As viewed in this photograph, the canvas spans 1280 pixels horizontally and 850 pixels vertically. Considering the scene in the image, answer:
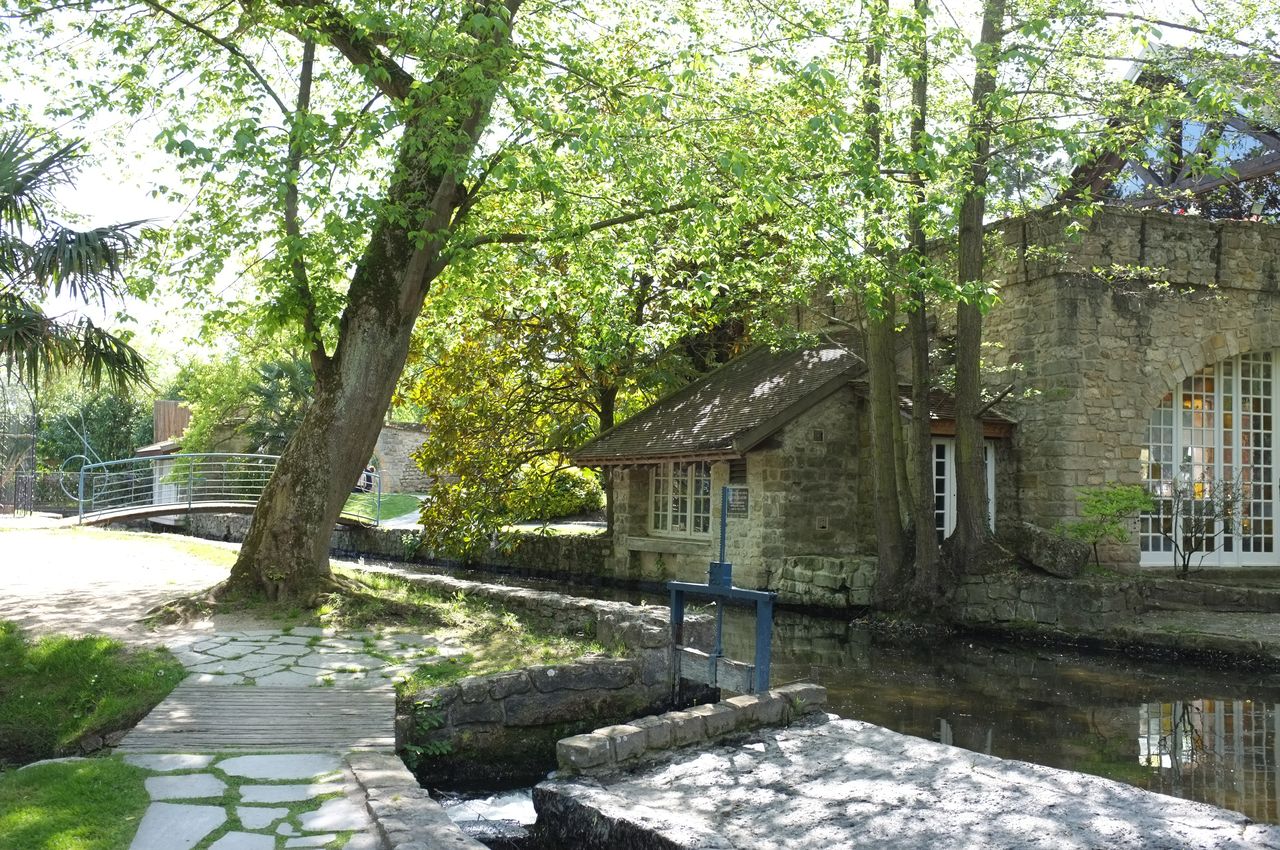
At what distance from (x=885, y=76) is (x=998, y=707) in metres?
7.92

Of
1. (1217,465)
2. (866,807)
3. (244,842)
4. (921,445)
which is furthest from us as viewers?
(1217,465)

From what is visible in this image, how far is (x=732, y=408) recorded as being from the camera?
18.2m

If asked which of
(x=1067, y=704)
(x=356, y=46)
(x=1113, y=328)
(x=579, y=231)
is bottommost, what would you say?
(x=1067, y=704)

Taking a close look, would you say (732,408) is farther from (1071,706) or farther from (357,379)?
(1071,706)

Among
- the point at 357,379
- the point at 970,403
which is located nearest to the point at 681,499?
the point at 970,403

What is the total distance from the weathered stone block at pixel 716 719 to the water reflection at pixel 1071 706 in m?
2.10

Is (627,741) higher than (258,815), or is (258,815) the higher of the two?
(258,815)

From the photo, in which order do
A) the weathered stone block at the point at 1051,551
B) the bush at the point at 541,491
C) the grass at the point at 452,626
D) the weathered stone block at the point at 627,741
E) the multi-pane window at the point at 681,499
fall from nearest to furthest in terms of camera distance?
the weathered stone block at the point at 627,741 < the grass at the point at 452,626 < the weathered stone block at the point at 1051,551 < the multi-pane window at the point at 681,499 < the bush at the point at 541,491

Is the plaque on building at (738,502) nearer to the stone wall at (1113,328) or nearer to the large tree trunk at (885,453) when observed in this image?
the large tree trunk at (885,453)

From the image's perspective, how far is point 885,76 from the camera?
44.0 feet

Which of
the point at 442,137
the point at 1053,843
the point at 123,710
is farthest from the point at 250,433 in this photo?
the point at 1053,843

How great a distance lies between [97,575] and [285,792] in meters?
8.20

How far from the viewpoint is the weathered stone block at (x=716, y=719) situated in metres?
6.91

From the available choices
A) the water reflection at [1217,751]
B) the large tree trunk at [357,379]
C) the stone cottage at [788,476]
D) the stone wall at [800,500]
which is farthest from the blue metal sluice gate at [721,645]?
the stone wall at [800,500]
